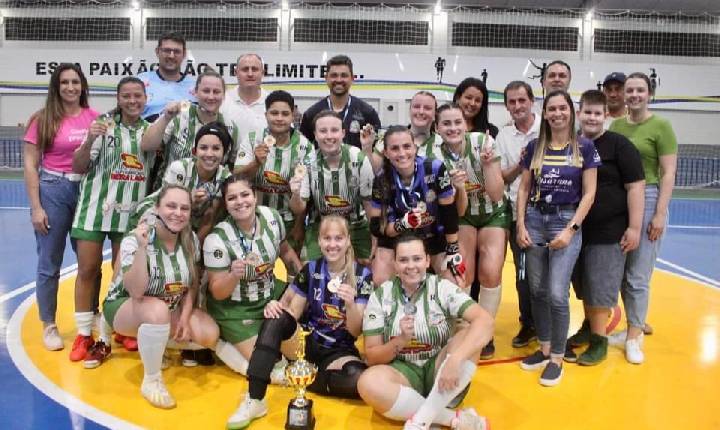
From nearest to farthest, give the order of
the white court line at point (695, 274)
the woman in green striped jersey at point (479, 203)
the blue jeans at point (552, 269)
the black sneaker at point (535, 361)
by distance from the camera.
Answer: the blue jeans at point (552, 269) < the woman in green striped jersey at point (479, 203) < the black sneaker at point (535, 361) < the white court line at point (695, 274)

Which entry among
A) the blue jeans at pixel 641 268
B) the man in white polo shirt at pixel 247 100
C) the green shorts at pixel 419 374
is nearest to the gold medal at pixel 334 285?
the green shorts at pixel 419 374

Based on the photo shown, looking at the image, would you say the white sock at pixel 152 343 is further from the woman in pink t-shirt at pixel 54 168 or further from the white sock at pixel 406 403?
the white sock at pixel 406 403

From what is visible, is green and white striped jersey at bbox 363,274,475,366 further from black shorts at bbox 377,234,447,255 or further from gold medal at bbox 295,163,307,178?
gold medal at bbox 295,163,307,178

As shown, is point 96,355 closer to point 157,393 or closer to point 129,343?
point 129,343

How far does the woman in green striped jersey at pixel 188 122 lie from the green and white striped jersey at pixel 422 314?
2010 mm

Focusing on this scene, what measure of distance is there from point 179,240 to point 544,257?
2.53m

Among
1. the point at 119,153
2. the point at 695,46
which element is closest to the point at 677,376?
the point at 119,153

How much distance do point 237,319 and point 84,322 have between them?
4.16 feet

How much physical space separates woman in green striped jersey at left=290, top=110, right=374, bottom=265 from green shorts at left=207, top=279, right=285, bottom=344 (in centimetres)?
64

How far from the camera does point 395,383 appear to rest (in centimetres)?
332

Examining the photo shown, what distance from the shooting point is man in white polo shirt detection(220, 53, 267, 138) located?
4902 millimetres

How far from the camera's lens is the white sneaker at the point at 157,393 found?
3.62m

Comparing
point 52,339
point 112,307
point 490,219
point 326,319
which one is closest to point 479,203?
point 490,219

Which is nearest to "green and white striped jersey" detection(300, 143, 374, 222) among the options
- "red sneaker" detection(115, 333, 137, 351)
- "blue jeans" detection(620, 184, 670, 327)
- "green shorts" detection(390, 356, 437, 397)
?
"green shorts" detection(390, 356, 437, 397)
